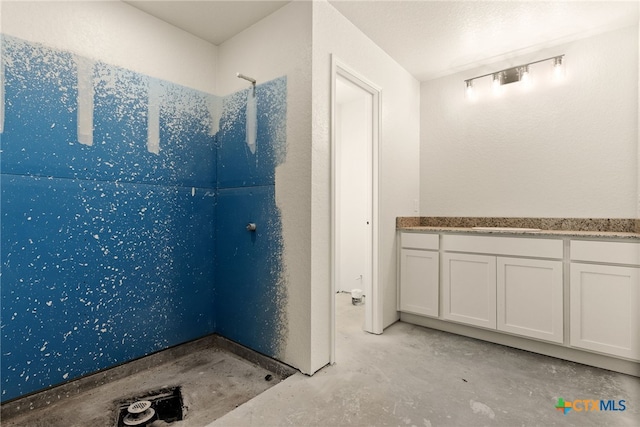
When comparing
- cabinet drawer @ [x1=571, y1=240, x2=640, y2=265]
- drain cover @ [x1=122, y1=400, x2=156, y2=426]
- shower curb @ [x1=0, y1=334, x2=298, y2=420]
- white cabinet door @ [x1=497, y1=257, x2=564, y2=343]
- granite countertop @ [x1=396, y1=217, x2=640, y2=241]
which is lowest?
drain cover @ [x1=122, y1=400, x2=156, y2=426]

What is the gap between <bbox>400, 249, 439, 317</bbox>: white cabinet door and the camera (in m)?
2.80

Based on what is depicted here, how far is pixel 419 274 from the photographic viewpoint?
289cm

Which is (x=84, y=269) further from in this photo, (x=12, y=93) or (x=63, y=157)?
(x=12, y=93)

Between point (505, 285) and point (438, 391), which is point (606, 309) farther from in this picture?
point (438, 391)

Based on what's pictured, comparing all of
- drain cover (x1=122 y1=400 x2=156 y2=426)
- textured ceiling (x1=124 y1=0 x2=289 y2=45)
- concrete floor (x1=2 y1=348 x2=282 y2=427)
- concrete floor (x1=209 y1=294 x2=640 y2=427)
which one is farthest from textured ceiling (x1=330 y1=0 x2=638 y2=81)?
drain cover (x1=122 y1=400 x2=156 y2=426)

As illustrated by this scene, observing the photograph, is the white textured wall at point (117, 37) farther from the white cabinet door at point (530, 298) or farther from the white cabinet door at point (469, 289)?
the white cabinet door at point (530, 298)

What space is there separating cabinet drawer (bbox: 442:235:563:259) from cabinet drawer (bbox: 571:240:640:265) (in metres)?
0.10

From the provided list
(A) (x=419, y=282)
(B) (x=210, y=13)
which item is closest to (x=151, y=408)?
(A) (x=419, y=282)

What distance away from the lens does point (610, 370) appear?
2096 mm

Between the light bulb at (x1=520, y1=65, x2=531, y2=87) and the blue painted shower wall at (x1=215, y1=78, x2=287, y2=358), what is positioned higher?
the light bulb at (x1=520, y1=65, x2=531, y2=87)

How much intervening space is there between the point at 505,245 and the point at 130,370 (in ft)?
9.37

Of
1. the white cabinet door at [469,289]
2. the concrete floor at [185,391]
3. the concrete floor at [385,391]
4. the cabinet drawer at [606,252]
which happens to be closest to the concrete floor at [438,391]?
the concrete floor at [385,391]

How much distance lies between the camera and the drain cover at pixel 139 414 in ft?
5.24

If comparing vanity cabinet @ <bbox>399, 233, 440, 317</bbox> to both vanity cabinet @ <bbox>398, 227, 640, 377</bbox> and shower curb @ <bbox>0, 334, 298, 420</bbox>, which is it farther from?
shower curb @ <bbox>0, 334, 298, 420</bbox>
